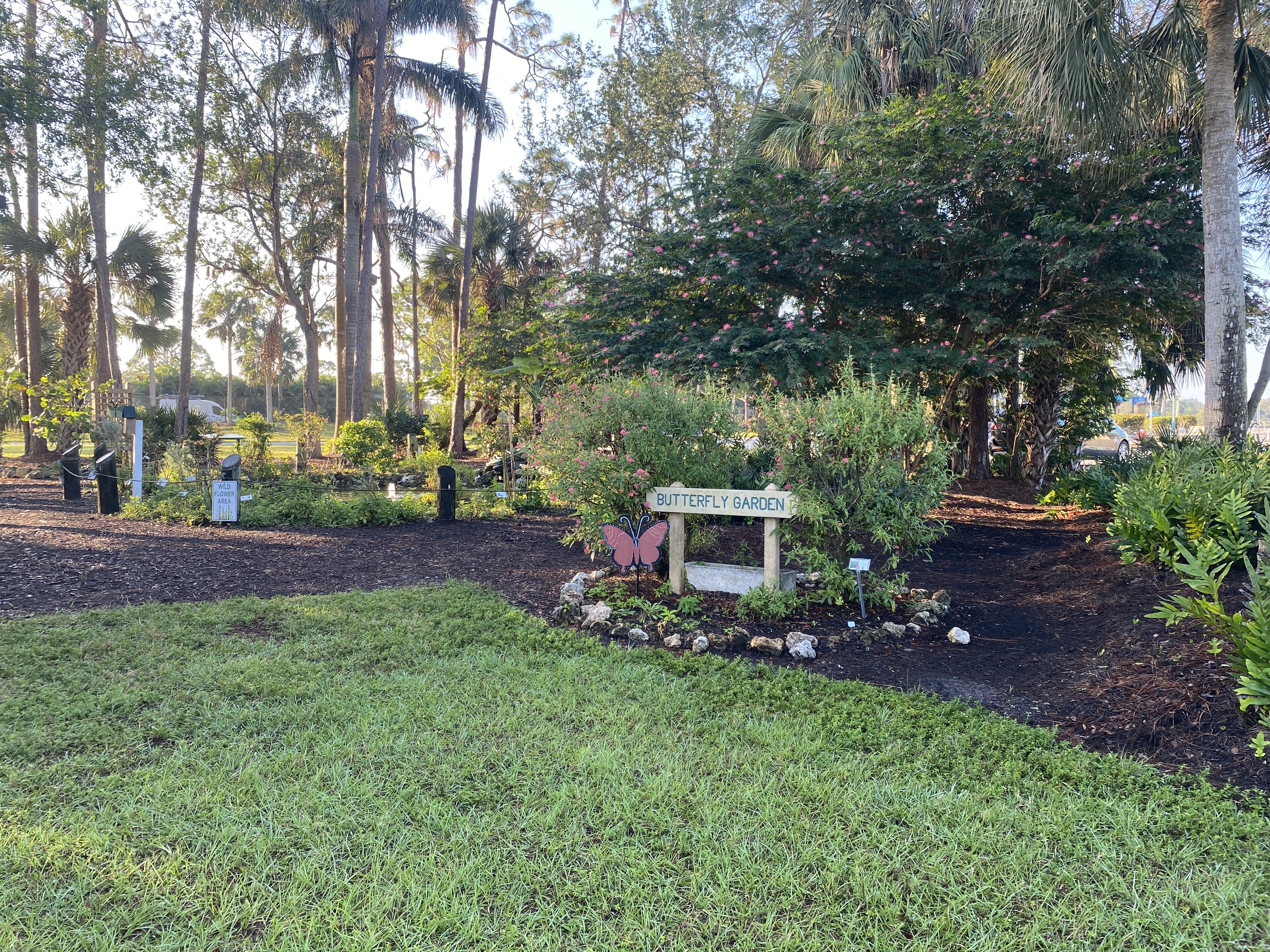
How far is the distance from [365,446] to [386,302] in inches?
489

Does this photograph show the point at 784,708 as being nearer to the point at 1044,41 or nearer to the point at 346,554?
the point at 346,554

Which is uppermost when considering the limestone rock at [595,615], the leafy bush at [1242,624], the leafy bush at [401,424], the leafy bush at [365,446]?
the leafy bush at [401,424]

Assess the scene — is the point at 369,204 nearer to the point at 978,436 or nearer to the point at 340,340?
the point at 340,340

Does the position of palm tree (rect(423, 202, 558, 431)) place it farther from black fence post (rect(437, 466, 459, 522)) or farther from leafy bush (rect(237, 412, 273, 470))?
black fence post (rect(437, 466, 459, 522))

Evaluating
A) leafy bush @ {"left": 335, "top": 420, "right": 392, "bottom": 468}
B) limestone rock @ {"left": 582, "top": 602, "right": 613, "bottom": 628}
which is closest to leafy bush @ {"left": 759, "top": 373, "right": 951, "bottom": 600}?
limestone rock @ {"left": 582, "top": 602, "right": 613, "bottom": 628}

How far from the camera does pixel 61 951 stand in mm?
1874

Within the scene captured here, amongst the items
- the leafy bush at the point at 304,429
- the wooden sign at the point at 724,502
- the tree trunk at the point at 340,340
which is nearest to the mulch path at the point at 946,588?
the wooden sign at the point at 724,502

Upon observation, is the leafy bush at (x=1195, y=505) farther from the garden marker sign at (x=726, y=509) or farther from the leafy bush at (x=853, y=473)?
the garden marker sign at (x=726, y=509)

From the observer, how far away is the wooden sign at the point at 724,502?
16.6 ft

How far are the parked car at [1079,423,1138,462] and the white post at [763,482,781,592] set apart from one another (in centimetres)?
761

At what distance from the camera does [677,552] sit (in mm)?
5523

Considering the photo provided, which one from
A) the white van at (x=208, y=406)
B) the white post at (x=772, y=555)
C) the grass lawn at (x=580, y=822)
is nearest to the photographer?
the grass lawn at (x=580, y=822)

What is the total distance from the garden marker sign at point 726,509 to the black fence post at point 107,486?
26.2 ft

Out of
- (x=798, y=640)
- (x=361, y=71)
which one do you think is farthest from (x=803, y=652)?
(x=361, y=71)
